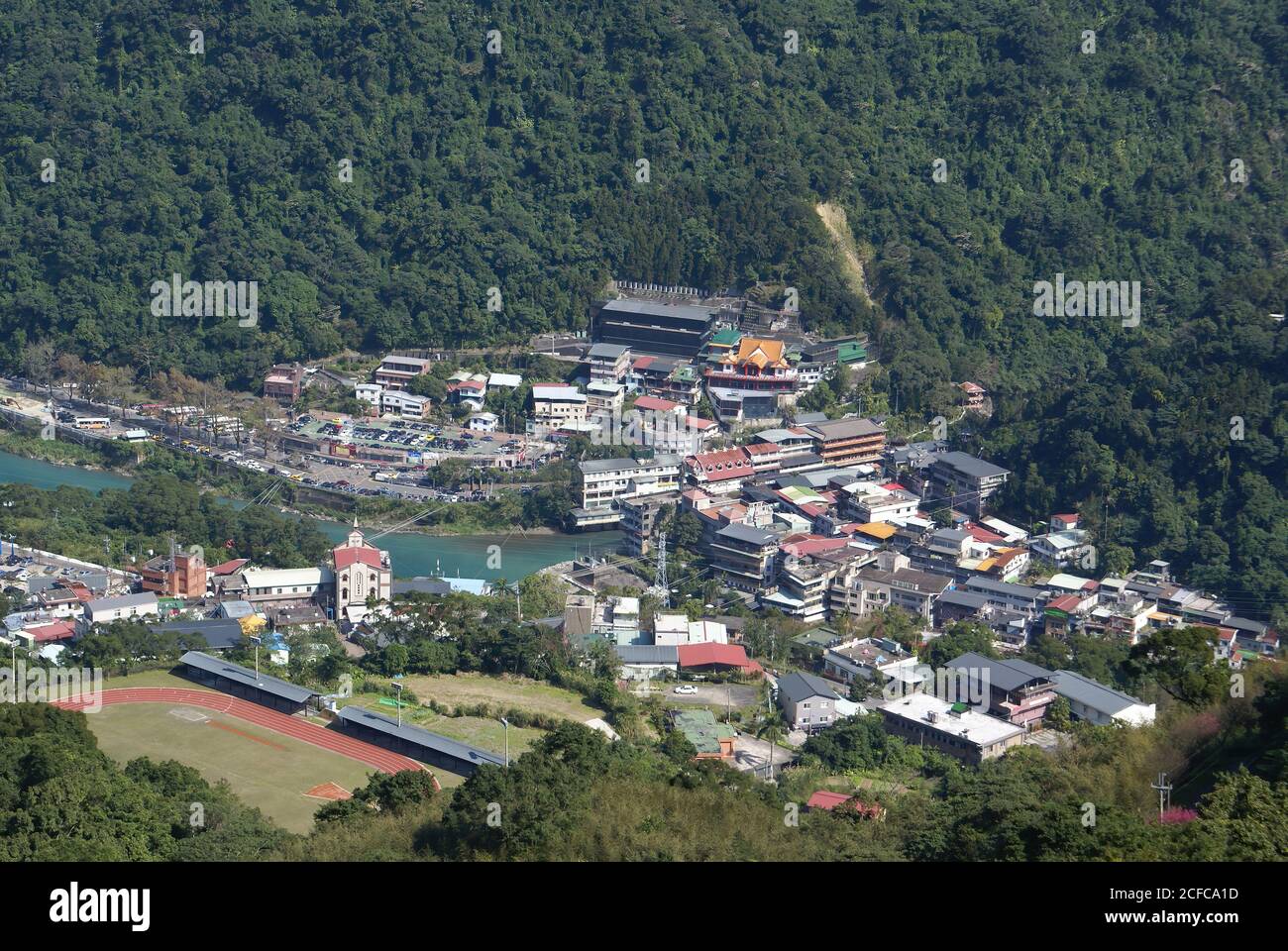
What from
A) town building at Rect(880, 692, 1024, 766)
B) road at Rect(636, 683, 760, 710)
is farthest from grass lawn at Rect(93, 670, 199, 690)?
town building at Rect(880, 692, 1024, 766)

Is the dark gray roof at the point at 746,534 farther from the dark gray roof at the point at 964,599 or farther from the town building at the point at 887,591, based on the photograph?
the dark gray roof at the point at 964,599

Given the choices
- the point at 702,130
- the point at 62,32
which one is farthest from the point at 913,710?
the point at 62,32

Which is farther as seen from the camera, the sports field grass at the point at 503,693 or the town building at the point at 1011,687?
the town building at the point at 1011,687

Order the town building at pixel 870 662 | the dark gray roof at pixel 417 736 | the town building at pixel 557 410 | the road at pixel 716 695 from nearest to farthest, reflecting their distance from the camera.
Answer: the dark gray roof at pixel 417 736 < the road at pixel 716 695 < the town building at pixel 870 662 < the town building at pixel 557 410

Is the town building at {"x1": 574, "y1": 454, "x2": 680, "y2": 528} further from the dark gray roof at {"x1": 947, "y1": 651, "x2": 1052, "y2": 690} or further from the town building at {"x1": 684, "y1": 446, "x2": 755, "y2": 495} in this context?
the dark gray roof at {"x1": 947, "y1": 651, "x2": 1052, "y2": 690}

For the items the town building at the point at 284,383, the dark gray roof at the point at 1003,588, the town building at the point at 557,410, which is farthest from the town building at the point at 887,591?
the town building at the point at 284,383

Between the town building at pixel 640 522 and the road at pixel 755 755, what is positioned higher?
the town building at pixel 640 522

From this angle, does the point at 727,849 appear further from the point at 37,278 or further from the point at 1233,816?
the point at 37,278
